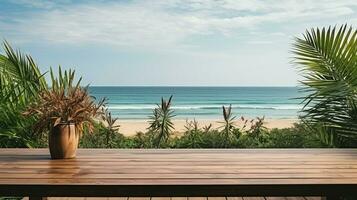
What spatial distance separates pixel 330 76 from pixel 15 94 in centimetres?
292

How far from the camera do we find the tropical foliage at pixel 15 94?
388 cm

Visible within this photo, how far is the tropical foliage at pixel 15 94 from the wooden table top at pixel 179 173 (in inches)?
48.1

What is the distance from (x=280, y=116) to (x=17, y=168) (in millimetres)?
24449

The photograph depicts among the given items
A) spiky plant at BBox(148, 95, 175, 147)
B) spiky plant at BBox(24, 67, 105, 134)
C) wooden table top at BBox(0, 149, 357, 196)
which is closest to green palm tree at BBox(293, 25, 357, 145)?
wooden table top at BBox(0, 149, 357, 196)

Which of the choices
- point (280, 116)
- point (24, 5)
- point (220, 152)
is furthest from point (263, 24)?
point (220, 152)

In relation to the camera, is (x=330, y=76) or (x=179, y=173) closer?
(x=179, y=173)

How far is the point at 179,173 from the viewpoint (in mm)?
2137

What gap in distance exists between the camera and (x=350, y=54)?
159 inches

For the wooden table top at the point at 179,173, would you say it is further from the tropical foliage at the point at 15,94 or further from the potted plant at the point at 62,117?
the tropical foliage at the point at 15,94

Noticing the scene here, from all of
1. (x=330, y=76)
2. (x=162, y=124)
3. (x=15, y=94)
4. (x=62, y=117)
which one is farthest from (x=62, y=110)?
(x=162, y=124)

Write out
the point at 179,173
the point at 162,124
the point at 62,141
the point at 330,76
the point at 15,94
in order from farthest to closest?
the point at 162,124 → the point at 330,76 → the point at 15,94 → the point at 62,141 → the point at 179,173

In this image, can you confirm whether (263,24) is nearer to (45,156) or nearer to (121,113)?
(121,113)

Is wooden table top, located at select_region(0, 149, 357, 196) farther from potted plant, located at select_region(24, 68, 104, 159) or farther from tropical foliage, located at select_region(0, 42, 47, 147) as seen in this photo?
tropical foliage, located at select_region(0, 42, 47, 147)

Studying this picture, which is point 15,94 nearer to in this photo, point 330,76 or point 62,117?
point 62,117
